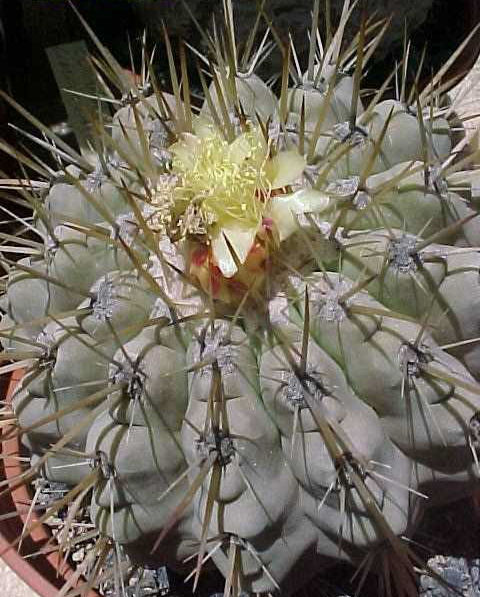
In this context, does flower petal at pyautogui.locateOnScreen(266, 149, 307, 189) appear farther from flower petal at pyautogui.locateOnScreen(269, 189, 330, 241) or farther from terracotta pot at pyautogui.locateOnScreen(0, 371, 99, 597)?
terracotta pot at pyautogui.locateOnScreen(0, 371, 99, 597)

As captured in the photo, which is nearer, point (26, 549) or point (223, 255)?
point (223, 255)

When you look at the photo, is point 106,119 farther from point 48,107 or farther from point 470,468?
point 48,107

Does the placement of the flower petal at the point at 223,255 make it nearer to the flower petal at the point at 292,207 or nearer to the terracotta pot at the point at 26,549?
the flower petal at the point at 292,207

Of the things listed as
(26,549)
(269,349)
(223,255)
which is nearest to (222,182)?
(223,255)

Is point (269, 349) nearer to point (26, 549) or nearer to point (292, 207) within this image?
point (292, 207)

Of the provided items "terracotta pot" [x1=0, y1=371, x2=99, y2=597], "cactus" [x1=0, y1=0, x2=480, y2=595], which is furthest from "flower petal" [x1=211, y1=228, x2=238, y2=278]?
"terracotta pot" [x1=0, y1=371, x2=99, y2=597]

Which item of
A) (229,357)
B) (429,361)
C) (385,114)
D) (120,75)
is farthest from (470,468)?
(120,75)

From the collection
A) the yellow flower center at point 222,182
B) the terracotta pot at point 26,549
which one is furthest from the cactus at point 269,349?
the terracotta pot at point 26,549
